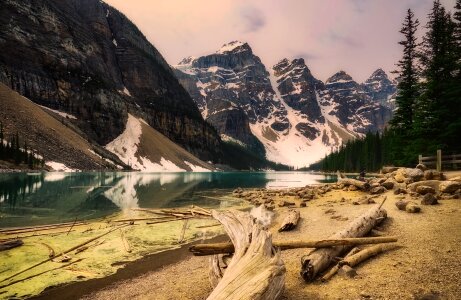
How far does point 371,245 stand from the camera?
32.6 feet

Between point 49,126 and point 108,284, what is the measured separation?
12187 centimetres

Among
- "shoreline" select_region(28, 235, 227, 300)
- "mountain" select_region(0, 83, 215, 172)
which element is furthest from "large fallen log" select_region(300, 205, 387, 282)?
"mountain" select_region(0, 83, 215, 172)

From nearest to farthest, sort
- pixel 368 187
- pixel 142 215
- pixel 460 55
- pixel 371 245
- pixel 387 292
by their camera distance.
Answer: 1. pixel 387 292
2. pixel 371 245
3. pixel 142 215
4. pixel 368 187
5. pixel 460 55

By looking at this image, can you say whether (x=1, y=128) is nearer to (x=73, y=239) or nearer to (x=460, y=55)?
(x=73, y=239)

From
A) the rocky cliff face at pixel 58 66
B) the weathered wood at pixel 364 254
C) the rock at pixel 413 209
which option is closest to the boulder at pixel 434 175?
the rock at pixel 413 209

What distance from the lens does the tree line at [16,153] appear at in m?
85.3

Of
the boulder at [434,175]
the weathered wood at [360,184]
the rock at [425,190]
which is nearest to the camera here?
the rock at [425,190]

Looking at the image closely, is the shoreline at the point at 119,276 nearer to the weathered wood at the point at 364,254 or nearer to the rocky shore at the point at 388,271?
the rocky shore at the point at 388,271

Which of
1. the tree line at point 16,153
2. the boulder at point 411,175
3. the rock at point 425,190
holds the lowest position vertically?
the rock at point 425,190

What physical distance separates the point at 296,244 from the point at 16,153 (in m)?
103

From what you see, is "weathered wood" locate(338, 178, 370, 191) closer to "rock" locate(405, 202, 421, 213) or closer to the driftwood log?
"rock" locate(405, 202, 421, 213)

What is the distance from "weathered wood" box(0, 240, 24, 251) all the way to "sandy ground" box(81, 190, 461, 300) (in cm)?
674

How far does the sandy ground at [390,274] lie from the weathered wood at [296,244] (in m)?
0.56

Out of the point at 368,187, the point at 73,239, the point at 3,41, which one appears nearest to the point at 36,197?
the point at 73,239
